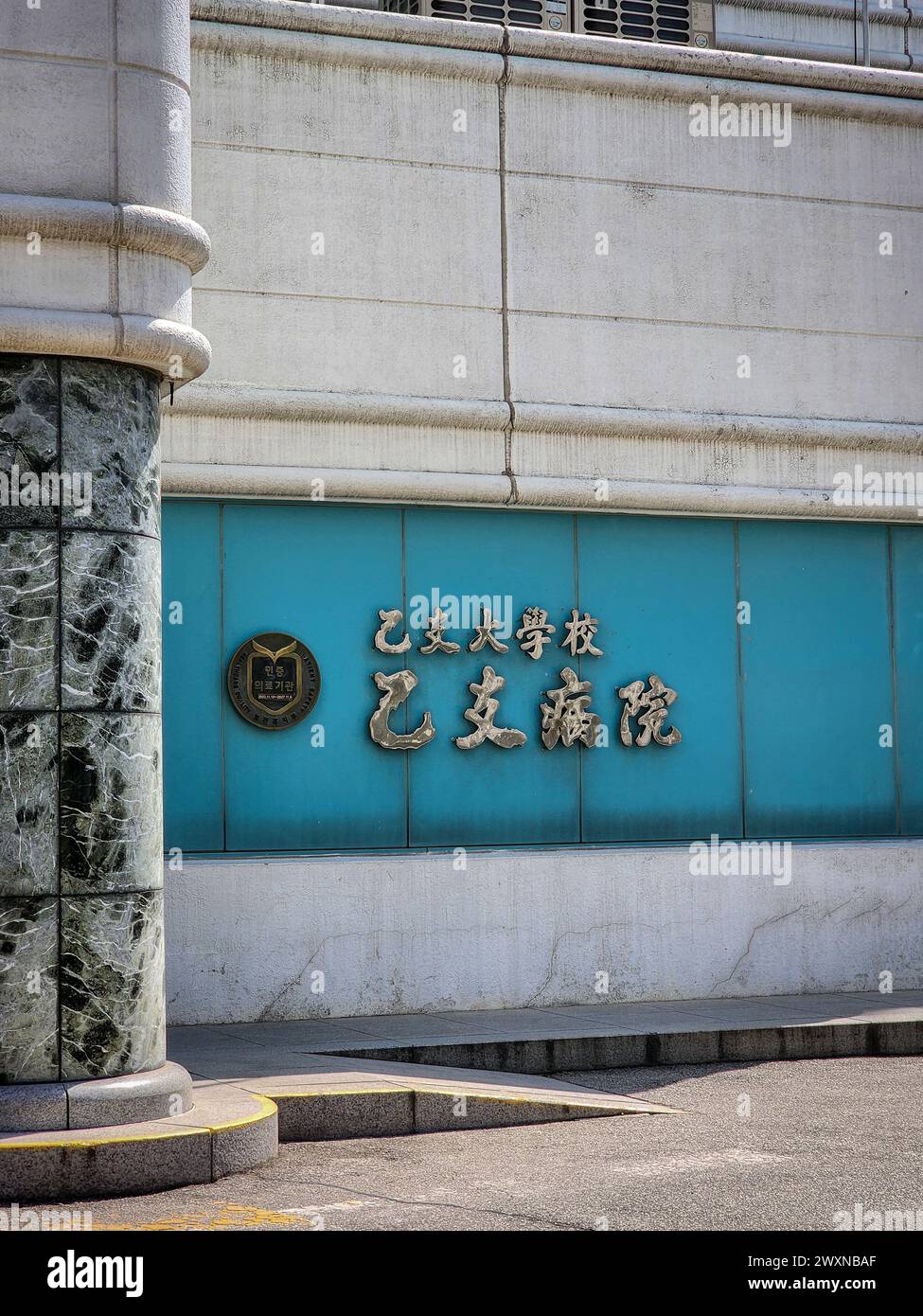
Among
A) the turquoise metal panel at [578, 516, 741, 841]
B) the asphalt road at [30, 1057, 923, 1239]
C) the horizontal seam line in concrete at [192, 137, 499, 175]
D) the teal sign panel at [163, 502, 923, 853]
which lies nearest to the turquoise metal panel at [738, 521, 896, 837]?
the teal sign panel at [163, 502, 923, 853]

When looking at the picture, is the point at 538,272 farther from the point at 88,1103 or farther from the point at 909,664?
the point at 88,1103

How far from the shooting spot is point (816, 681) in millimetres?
13344

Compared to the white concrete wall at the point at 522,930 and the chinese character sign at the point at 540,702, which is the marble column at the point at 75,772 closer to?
the white concrete wall at the point at 522,930

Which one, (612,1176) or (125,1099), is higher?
(125,1099)

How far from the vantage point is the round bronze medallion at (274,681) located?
11680 millimetres

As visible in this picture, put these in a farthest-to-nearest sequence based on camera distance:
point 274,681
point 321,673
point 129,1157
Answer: point 321,673, point 274,681, point 129,1157

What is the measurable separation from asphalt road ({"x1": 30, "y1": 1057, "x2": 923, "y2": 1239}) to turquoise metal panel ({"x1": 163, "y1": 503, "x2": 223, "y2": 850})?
11.8 ft

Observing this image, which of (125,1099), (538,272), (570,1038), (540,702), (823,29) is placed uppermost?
(823,29)

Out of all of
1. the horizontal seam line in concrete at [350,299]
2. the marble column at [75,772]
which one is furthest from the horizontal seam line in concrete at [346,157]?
the marble column at [75,772]

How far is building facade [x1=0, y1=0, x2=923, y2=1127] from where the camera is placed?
38.5 feet

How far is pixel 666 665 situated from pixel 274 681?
3.09 m

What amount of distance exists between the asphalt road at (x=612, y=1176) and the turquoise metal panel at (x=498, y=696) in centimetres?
295

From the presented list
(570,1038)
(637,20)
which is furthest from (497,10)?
(570,1038)
